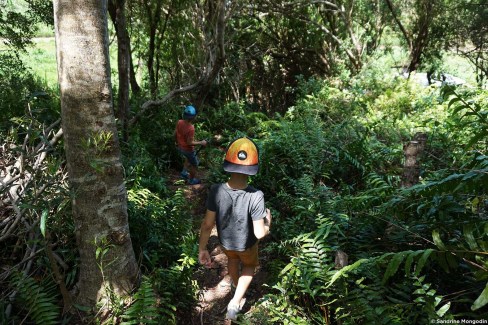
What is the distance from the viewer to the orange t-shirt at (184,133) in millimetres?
6324

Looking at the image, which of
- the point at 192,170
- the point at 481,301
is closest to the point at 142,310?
the point at 481,301

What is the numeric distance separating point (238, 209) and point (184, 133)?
11.7 ft

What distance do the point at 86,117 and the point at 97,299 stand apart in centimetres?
158

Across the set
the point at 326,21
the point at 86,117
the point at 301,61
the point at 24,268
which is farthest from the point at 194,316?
the point at 326,21

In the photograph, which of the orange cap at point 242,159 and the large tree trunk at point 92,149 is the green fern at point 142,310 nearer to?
the large tree trunk at point 92,149

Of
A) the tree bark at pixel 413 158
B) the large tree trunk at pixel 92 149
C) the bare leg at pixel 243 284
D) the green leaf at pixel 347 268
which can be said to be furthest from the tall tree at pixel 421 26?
the large tree trunk at pixel 92 149

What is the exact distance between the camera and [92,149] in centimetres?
267

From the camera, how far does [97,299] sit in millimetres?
2963

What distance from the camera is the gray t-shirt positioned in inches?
121

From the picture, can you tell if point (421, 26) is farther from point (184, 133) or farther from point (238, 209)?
point (238, 209)

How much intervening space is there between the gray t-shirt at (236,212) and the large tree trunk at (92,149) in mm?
833

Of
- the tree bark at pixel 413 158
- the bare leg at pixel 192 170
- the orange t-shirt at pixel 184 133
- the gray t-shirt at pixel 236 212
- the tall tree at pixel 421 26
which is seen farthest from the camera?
the tall tree at pixel 421 26

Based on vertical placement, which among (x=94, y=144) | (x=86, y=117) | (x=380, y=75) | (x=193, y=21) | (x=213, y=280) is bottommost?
(x=213, y=280)

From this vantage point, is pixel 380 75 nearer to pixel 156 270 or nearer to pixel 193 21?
pixel 193 21
